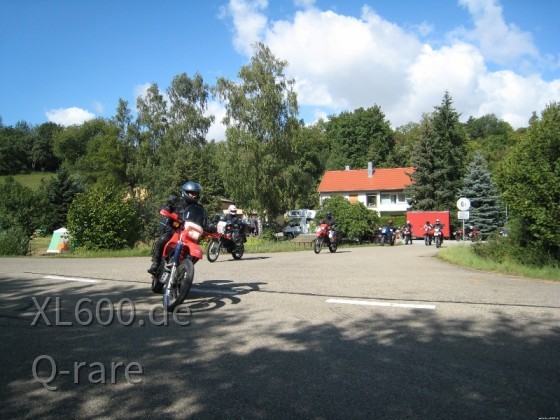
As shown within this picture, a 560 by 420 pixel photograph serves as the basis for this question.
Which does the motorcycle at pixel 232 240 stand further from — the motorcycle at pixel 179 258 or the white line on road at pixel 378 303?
the white line on road at pixel 378 303

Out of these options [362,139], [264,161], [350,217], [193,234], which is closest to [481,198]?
[350,217]

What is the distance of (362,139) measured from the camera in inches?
3408

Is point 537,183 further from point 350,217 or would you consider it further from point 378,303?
point 350,217

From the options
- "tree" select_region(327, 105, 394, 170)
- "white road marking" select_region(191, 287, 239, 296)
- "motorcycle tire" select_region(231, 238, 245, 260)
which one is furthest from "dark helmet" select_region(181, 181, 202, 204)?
"tree" select_region(327, 105, 394, 170)

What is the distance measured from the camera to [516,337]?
5160 mm

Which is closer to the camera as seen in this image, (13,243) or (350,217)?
(13,243)

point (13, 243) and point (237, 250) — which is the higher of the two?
point (13, 243)

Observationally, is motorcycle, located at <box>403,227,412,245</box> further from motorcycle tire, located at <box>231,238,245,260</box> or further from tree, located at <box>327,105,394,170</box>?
tree, located at <box>327,105,394,170</box>

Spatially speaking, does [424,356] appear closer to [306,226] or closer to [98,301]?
[98,301]

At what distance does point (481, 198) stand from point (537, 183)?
32096mm

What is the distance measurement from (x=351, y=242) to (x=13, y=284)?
28.5 meters

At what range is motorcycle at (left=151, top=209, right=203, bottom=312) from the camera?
6.39 metres

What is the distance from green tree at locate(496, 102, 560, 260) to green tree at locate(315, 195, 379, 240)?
828 inches

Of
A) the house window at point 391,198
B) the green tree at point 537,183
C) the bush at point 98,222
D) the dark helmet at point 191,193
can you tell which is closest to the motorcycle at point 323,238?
the bush at point 98,222
